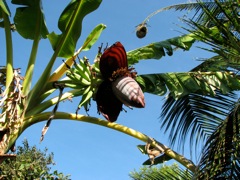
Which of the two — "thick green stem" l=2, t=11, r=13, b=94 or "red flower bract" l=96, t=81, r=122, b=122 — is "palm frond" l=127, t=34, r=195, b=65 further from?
"thick green stem" l=2, t=11, r=13, b=94

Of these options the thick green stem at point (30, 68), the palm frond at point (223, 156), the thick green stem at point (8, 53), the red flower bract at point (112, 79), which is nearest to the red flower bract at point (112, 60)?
the red flower bract at point (112, 79)

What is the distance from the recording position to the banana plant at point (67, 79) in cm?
294

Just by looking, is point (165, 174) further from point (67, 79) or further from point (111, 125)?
point (67, 79)

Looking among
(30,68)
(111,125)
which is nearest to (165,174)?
(111,125)

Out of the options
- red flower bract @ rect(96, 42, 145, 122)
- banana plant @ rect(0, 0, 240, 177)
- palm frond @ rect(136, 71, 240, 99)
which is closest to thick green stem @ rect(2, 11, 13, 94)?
banana plant @ rect(0, 0, 240, 177)

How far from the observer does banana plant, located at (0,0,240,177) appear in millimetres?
2939

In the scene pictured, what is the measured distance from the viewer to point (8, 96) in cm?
292

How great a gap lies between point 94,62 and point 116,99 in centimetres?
43

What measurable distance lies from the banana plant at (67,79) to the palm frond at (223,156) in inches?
10.9

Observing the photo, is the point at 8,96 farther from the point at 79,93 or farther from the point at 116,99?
the point at 116,99

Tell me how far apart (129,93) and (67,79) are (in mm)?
765

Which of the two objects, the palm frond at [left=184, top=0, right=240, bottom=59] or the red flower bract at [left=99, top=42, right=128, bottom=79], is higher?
the red flower bract at [left=99, top=42, right=128, bottom=79]

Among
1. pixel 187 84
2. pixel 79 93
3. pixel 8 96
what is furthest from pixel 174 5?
pixel 8 96

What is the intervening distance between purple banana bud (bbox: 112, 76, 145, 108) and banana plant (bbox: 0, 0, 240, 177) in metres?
0.26
